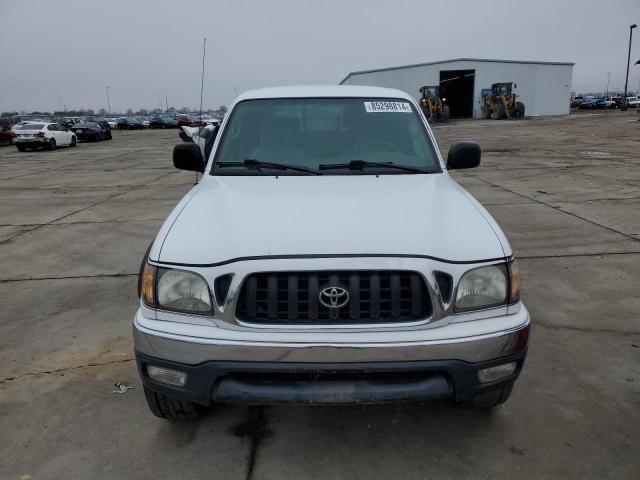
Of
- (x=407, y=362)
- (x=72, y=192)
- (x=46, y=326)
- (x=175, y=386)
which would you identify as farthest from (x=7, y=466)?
(x=72, y=192)

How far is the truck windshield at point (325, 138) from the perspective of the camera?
3387 mm

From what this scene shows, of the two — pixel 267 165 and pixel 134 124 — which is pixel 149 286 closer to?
pixel 267 165

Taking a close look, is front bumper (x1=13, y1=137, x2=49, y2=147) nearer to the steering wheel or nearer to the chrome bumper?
the steering wheel

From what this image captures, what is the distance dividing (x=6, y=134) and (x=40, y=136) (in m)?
5.65

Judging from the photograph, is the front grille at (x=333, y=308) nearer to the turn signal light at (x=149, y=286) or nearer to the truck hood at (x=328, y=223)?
the truck hood at (x=328, y=223)

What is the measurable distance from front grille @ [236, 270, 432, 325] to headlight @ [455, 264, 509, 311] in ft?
0.59

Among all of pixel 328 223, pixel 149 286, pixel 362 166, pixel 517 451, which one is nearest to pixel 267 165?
pixel 362 166

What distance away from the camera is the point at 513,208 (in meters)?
8.17

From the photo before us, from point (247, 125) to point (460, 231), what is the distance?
1.92 metres

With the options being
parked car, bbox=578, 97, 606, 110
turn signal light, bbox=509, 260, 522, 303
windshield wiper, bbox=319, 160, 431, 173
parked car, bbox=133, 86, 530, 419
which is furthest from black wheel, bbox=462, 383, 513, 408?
parked car, bbox=578, 97, 606, 110

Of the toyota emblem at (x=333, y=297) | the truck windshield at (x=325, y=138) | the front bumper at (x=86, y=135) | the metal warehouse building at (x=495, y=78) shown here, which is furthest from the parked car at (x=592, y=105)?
the toyota emblem at (x=333, y=297)

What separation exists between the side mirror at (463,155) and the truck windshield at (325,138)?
0.27m

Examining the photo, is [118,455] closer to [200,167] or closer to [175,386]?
[175,386]

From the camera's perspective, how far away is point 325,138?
356 centimetres
